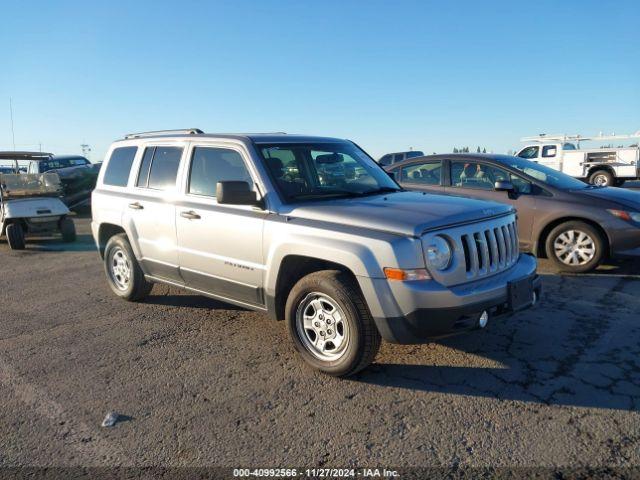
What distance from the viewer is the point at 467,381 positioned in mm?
3734

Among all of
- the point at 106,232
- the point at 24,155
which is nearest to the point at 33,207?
the point at 24,155

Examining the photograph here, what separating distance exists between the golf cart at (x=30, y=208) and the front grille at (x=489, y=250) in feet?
30.1

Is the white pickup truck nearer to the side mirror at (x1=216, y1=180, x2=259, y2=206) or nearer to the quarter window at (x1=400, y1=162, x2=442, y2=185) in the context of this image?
the quarter window at (x1=400, y1=162, x2=442, y2=185)

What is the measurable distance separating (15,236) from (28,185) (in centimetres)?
135

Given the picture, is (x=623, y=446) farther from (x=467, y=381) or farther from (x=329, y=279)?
(x=329, y=279)

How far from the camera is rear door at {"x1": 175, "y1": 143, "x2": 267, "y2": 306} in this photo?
14.0ft

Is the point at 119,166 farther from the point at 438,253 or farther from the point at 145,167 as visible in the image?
the point at 438,253

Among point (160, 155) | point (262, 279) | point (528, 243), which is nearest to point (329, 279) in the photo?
point (262, 279)

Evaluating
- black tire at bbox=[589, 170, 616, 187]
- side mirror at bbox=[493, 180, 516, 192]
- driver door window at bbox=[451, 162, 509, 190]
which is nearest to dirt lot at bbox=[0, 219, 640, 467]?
side mirror at bbox=[493, 180, 516, 192]

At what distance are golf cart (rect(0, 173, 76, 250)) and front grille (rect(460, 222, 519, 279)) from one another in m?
9.16

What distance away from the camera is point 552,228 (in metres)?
7.00

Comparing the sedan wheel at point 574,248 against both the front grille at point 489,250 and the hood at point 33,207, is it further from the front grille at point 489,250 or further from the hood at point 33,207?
the hood at point 33,207

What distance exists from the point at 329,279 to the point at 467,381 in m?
1.25

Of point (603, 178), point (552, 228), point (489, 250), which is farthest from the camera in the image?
point (603, 178)
